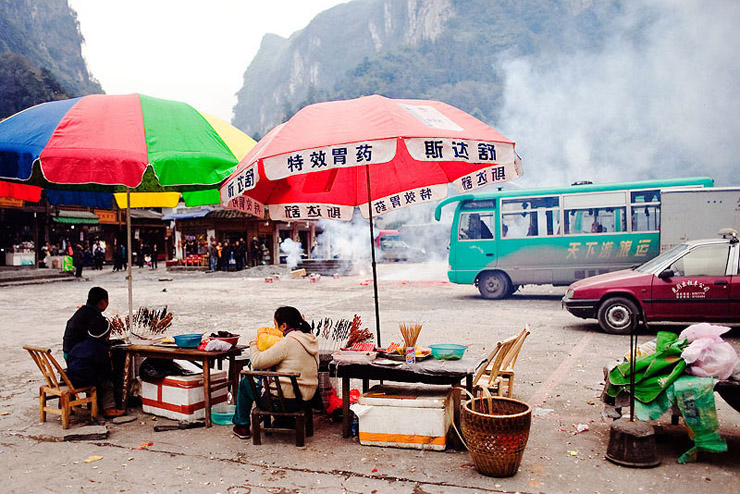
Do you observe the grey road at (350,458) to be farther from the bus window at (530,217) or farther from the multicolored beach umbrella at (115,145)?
the bus window at (530,217)

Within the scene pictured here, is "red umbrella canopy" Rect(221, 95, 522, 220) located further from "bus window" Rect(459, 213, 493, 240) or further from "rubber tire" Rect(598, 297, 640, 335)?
"bus window" Rect(459, 213, 493, 240)

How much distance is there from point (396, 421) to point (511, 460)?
1032 mm

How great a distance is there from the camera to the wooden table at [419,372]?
4348 mm

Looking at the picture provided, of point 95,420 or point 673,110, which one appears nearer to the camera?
point 95,420

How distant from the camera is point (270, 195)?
653 centimetres

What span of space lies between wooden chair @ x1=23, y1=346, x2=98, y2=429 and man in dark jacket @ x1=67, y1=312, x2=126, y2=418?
74 millimetres

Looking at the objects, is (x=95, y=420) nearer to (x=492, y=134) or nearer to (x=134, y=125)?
(x=134, y=125)

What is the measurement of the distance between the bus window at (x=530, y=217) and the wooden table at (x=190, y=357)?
1118cm

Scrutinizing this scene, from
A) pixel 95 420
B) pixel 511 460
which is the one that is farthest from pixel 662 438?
pixel 95 420

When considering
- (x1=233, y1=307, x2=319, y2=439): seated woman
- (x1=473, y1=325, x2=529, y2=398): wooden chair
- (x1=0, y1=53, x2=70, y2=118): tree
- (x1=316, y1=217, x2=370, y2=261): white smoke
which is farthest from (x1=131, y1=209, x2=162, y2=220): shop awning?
(x1=473, y1=325, x2=529, y2=398): wooden chair

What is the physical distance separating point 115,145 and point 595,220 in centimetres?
1275

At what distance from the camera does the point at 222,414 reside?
17.1 ft

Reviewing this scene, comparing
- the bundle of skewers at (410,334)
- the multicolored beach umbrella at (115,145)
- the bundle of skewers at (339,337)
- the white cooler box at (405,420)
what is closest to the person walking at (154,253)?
the multicolored beach umbrella at (115,145)

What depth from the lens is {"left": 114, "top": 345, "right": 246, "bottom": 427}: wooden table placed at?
16.6ft
